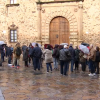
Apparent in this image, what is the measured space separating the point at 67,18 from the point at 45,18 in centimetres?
224

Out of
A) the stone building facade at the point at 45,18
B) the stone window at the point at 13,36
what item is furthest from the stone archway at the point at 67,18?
the stone window at the point at 13,36

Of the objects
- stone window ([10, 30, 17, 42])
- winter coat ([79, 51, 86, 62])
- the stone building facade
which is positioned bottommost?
winter coat ([79, 51, 86, 62])

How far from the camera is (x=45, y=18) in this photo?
23.7 metres

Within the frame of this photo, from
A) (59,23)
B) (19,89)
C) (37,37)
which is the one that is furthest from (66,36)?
(19,89)

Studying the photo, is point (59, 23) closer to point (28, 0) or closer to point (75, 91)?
point (28, 0)

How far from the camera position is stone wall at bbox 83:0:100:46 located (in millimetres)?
22500

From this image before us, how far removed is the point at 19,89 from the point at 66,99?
1984mm

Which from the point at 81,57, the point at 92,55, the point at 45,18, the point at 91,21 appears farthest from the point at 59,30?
the point at 92,55

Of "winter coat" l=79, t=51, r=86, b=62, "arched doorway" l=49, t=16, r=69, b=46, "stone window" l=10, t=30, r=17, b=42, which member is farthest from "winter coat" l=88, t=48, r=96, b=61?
"stone window" l=10, t=30, r=17, b=42

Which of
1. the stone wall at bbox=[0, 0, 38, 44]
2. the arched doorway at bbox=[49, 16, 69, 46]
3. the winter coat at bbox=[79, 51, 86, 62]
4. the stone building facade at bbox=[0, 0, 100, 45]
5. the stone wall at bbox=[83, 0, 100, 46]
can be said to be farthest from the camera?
the stone wall at bbox=[0, 0, 38, 44]

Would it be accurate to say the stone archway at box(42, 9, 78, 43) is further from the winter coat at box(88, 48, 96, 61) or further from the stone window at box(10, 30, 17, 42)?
the winter coat at box(88, 48, 96, 61)

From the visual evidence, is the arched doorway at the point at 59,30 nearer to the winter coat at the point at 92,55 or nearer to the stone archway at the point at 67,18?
the stone archway at the point at 67,18

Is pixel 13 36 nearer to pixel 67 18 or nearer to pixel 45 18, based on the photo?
pixel 45 18

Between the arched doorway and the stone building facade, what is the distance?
1.20ft
